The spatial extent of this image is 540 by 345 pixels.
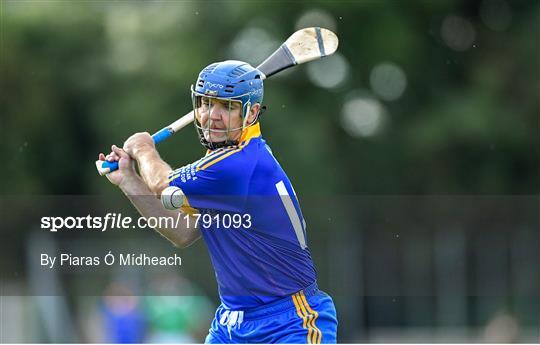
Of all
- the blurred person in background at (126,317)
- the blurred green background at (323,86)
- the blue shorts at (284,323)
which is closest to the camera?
the blue shorts at (284,323)

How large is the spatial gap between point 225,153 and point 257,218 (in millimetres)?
356

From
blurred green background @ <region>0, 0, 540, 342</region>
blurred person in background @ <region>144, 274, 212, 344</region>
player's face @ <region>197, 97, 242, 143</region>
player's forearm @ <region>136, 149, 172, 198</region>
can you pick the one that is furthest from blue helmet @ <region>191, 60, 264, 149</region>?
blurred green background @ <region>0, 0, 540, 342</region>

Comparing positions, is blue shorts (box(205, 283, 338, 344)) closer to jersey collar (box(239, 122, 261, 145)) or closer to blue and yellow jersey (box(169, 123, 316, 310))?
blue and yellow jersey (box(169, 123, 316, 310))

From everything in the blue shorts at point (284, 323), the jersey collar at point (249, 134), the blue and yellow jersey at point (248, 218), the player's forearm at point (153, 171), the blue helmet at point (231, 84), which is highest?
the blue helmet at point (231, 84)

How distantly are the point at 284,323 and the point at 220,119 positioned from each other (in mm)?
1046

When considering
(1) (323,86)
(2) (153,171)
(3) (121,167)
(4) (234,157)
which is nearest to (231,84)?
(4) (234,157)

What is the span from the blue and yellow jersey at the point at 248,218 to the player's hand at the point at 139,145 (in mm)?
360

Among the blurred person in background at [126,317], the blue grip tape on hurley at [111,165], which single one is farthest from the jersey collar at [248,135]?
the blurred person in background at [126,317]

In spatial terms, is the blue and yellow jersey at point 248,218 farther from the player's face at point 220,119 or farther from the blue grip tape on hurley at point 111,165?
the blue grip tape on hurley at point 111,165

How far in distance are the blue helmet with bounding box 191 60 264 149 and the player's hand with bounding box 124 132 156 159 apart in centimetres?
37

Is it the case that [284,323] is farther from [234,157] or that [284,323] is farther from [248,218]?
[234,157]

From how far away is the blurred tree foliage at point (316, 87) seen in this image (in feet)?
54.7

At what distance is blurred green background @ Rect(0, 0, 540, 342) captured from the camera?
54.1 ft

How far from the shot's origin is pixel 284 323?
18.2 ft
